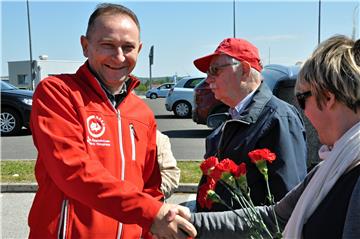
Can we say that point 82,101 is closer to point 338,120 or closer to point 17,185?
point 338,120

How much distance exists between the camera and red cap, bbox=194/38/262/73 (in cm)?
278

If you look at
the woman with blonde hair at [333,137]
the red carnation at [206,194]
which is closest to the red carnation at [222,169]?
the red carnation at [206,194]

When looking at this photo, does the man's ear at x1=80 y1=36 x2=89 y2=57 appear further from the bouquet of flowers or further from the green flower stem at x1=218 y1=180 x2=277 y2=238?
the green flower stem at x1=218 y1=180 x2=277 y2=238

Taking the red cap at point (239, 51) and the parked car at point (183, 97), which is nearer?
the red cap at point (239, 51)

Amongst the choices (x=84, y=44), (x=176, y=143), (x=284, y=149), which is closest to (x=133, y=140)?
(x=84, y=44)

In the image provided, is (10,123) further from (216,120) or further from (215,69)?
(215,69)

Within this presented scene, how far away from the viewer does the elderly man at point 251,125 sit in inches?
97.3

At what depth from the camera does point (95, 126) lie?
214 centimetres

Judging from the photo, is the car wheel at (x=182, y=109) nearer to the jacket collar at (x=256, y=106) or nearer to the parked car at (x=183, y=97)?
the parked car at (x=183, y=97)

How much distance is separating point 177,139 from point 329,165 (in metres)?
11.5

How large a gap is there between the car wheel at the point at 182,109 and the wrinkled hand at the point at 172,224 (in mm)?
17004

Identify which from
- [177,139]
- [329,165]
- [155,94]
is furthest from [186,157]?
[155,94]

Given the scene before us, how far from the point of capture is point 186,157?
32.8ft

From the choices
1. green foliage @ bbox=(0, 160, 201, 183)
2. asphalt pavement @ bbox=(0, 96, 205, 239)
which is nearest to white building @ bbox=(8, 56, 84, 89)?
asphalt pavement @ bbox=(0, 96, 205, 239)
